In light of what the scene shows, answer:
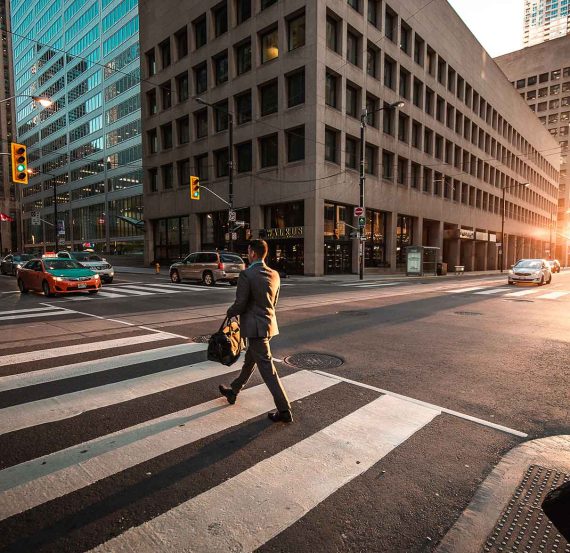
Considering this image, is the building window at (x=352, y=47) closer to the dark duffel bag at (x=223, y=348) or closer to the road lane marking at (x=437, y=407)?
the road lane marking at (x=437, y=407)

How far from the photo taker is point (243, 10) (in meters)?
30.4

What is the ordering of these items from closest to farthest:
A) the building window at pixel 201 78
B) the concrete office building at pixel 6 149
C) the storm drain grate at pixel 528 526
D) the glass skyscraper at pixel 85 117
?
the storm drain grate at pixel 528 526 < the building window at pixel 201 78 < the glass skyscraper at pixel 85 117 < the concrete office building at pixel 6 149

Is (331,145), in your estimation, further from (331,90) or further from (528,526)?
(528,526)

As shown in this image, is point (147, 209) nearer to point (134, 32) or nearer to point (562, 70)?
point (134, 32)

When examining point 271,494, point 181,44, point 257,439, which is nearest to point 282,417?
point 257,439

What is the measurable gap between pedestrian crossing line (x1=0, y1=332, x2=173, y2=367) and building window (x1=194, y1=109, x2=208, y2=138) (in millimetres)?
31347

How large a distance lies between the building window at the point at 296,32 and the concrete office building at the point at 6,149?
97.4m

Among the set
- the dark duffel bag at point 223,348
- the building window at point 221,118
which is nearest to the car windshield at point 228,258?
the dark duffel bag at point 223,348

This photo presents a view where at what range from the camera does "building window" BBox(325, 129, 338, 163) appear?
91.5 feet

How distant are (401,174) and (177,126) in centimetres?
2285

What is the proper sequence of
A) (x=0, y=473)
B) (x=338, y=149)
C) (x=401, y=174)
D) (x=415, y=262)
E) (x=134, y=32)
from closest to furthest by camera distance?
(x=0, y=473) < (x=338, y=149) < (x=415, y=262) < (x=401, y=174) < (x=134, y=32)

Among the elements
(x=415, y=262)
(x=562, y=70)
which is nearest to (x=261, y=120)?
(x=415, y=262)

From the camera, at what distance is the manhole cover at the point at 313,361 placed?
5.58 metres

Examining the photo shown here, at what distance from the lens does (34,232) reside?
88.1 metres
